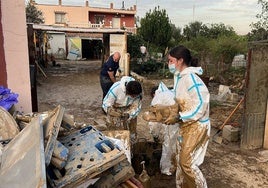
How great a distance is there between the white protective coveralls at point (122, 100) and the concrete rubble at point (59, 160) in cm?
183

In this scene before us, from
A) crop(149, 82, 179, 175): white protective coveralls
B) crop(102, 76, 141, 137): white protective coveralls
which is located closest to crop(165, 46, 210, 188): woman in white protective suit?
crop(149, 82, 179, 175): white protective coveralls

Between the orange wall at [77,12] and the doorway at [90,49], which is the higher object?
the orange wall at [77,12]

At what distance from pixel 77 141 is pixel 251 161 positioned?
3.46 metres

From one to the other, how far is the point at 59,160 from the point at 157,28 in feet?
58.8

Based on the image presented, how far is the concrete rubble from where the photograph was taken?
156cm

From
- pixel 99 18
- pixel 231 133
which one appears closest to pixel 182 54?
pixel 231 133

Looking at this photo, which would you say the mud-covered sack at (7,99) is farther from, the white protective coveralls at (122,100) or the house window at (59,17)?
the house window at (59,17)

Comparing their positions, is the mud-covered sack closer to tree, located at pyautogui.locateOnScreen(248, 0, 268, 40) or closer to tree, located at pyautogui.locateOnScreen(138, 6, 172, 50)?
tree, located at pyautogui.locateOnScreen(248, 0, 268, 40)

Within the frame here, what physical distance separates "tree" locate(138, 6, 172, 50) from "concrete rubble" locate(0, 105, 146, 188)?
1715 cm

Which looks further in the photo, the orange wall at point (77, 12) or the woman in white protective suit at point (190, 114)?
the orange wall at point (77, 12)

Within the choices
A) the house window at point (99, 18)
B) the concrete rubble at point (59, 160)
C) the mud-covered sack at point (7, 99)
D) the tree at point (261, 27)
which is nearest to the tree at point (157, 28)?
the tree at point (261, 27)

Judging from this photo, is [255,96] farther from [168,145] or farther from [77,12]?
[77,12]

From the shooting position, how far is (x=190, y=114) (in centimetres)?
287

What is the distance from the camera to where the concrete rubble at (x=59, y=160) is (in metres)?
1.56
